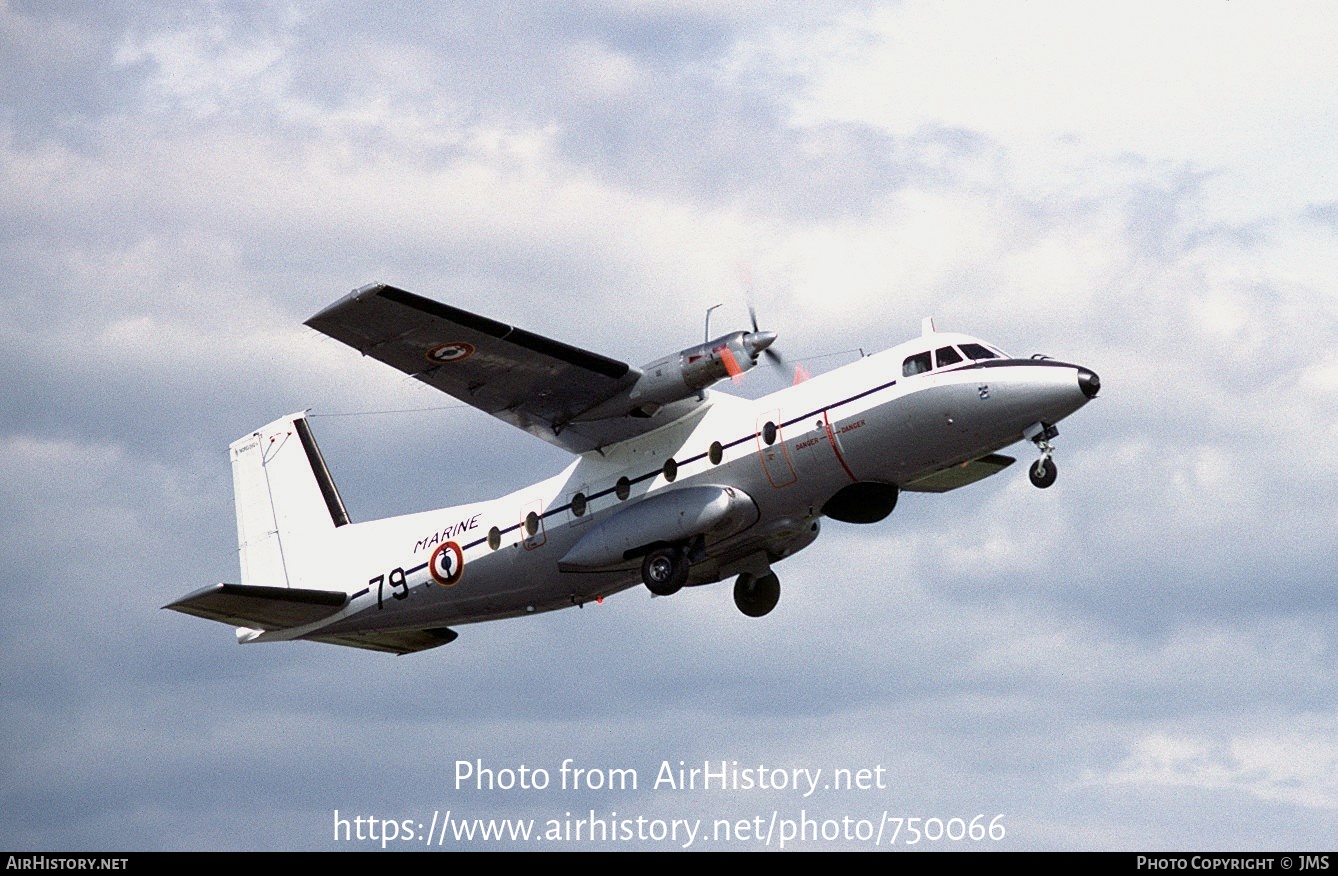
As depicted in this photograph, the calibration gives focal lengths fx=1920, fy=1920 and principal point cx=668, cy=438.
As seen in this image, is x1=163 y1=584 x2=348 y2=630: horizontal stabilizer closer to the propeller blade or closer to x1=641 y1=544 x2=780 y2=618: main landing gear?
x1=641 y1=544 x2=780 y2=618: main landing gear

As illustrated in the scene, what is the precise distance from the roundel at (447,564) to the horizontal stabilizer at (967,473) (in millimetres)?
6123

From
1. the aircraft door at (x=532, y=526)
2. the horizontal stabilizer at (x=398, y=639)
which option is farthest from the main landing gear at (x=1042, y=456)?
the horizontal stabilizer at (x=398, y=639)

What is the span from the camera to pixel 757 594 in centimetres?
2606

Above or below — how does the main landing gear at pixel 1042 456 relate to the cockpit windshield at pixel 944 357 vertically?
below

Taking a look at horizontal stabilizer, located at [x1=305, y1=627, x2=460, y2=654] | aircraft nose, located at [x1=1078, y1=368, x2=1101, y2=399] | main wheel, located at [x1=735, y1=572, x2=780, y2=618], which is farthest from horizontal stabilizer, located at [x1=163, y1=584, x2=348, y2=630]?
aircraft nose, located at [x1=1078, y1=368, x2=1101, y2=399]

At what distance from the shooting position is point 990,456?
2550cm

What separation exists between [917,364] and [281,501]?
36.4 ft

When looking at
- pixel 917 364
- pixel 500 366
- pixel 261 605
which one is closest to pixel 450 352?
pixel 500 366

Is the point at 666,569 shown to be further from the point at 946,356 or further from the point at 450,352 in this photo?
the point at 946,356

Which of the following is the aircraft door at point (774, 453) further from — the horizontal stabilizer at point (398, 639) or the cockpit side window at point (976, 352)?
the horizontal stabilizer at point (398, 639)

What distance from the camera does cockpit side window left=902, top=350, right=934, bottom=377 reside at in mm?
22672

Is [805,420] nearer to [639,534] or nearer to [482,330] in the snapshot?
[639,534]

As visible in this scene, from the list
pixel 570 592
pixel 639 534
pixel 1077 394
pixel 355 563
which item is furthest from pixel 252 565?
pixel 1077 394

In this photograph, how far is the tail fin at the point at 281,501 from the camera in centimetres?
2855
